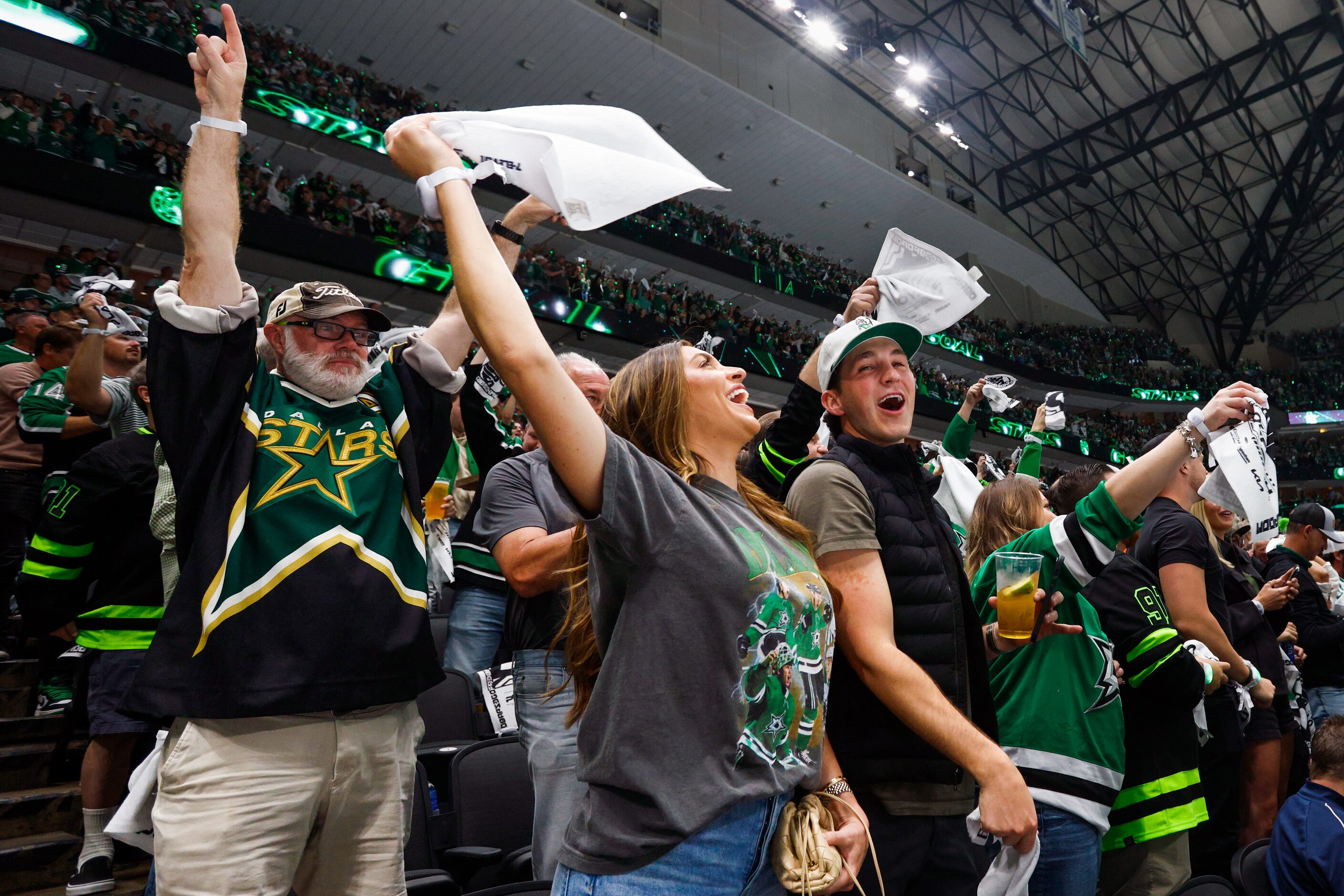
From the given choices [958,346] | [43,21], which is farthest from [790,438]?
[958,346]

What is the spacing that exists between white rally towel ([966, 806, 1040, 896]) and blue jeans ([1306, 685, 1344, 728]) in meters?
4.07

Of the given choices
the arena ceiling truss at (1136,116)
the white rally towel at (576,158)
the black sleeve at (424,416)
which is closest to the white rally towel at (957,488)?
the black sleeve at (424,416)

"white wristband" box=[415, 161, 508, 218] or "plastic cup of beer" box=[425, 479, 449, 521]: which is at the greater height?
"white wristband" box=[415, 161, 508, 218]

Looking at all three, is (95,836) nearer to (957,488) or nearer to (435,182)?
(435,182)

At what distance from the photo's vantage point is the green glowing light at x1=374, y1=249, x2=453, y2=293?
1178 centimetres

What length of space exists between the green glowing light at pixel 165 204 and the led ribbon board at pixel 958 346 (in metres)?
15.7

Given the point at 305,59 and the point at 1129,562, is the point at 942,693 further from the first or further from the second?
the point at 305,59

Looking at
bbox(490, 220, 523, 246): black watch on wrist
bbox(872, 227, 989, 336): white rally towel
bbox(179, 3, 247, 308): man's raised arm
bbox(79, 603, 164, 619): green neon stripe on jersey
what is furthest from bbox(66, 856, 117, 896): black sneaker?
bbox(872, 227, 989, 336): white rally towel

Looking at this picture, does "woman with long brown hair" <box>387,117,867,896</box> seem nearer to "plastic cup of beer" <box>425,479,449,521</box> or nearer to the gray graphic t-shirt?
the gray graphic t-shirt

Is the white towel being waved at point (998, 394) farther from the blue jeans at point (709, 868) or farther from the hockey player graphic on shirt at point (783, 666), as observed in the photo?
the blue jeans at point (709, 868)

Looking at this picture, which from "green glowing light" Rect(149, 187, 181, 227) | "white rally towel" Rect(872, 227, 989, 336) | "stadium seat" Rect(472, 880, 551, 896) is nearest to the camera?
"stadium seat" Rect(472, 880, 551, 896)

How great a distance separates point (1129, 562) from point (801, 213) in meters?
19.4

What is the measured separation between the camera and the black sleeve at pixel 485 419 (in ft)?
8.55

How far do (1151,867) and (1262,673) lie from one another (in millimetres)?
1444
